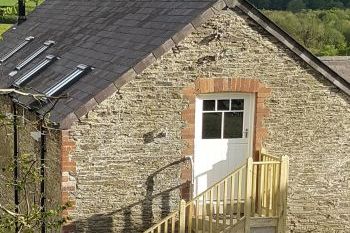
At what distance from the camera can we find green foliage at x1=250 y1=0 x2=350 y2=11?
59.2 metres

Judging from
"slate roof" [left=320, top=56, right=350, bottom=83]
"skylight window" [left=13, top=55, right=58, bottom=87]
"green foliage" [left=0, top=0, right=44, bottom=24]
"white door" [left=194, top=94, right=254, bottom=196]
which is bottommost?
"white door" [left=194, top=94, right=254, bottom=196]

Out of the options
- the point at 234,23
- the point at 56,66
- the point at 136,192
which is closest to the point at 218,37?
the point at 234,23

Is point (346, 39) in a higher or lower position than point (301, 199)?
higher

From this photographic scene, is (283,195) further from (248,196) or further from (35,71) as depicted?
(35,71)

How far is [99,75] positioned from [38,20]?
11078 mm

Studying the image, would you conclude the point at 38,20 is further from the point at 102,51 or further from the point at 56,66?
the point at 102,51

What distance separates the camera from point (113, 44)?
13.2 metres

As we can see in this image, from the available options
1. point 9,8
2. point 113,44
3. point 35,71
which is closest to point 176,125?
point 113,44

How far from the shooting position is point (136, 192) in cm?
1141

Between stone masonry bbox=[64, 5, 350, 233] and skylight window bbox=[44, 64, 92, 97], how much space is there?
1.67 m

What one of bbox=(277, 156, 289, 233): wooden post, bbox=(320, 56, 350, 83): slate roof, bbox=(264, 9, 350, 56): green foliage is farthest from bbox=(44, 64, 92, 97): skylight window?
bbox=(264, 9, 350, 56): green foliage

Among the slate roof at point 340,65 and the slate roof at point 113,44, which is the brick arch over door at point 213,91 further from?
the slate roof at point 340,65

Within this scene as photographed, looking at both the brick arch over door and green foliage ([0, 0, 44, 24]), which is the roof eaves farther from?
green foliage ([0, 0, 44, 24])

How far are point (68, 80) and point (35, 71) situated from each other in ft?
8.20
